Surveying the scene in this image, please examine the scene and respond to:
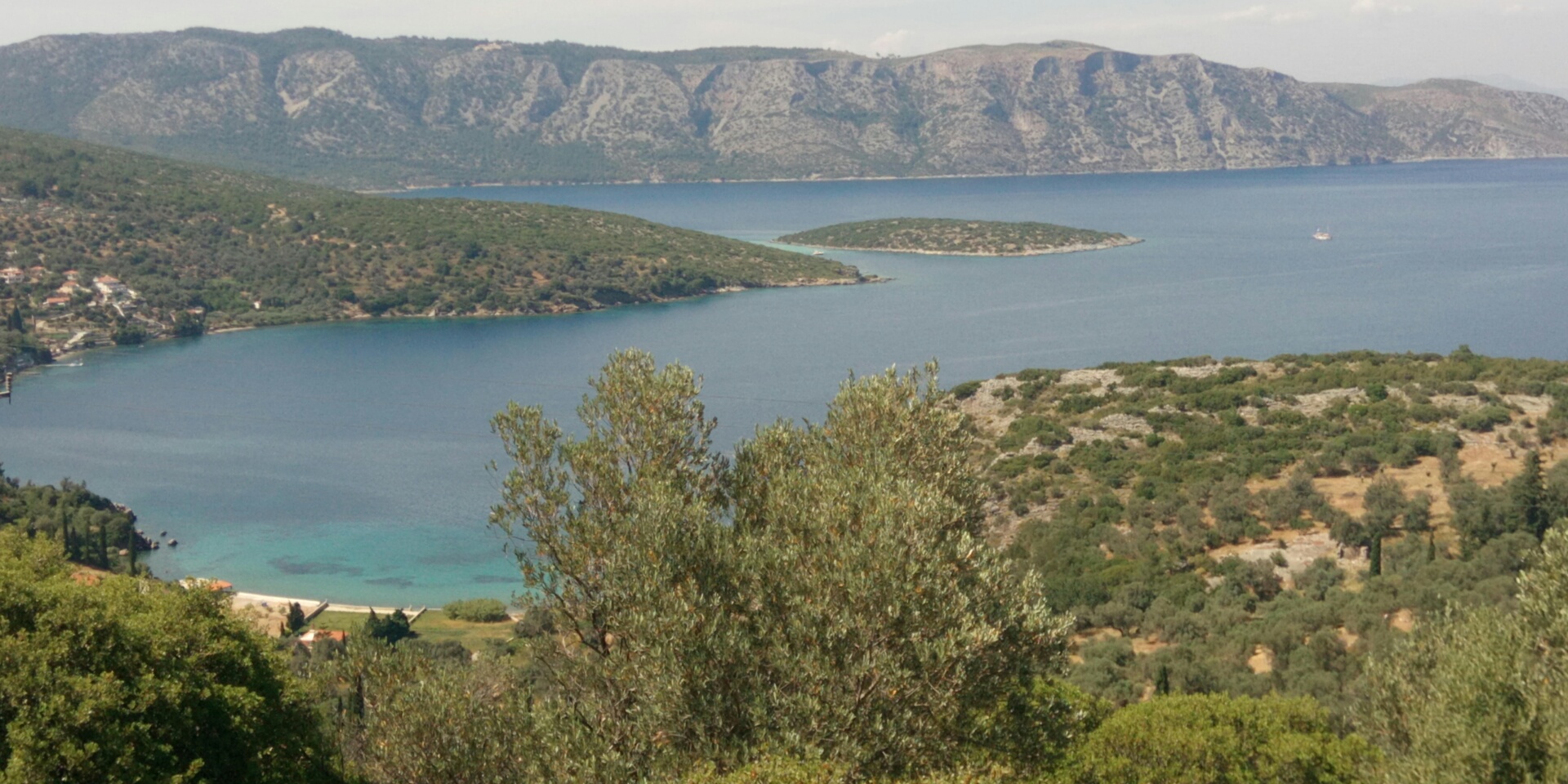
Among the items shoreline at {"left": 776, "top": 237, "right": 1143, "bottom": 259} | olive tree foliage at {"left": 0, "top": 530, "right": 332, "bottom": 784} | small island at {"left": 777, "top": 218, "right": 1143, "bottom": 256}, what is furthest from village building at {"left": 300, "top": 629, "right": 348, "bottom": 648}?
small island at {"left": 777, "top": 218, "right": 1143, "bottom": 256}

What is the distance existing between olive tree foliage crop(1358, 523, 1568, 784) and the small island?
124 meters

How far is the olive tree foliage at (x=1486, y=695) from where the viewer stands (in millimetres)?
11875

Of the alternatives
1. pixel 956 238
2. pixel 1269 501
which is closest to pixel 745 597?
pixel 1269 501

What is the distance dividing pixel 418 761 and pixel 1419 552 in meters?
22.1

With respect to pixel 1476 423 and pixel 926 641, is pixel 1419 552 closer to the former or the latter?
pixel 1476 423

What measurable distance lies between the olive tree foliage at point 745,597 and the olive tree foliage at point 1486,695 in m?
3.97

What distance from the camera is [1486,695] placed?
484 inches

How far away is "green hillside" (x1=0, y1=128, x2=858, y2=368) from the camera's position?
98.9 m

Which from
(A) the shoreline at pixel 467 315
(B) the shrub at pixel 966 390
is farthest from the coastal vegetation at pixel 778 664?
(A) the shoreline at pixel 467 315

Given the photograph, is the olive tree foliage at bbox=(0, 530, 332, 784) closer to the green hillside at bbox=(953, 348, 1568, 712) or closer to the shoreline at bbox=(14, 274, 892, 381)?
the green hillside at bbox=(953, 348, 1568, 712)

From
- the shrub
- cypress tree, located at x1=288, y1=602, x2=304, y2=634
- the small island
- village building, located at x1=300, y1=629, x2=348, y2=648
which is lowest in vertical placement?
cypress tree, located at x1=288, y1=602, x2=304, y2=634

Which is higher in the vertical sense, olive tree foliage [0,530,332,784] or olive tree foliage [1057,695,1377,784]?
olive tree foliage [0,530,332,784]

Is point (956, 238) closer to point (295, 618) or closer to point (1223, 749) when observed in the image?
point (295, 618)

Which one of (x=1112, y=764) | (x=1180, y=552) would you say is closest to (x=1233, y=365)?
(x=1180, y=552)
